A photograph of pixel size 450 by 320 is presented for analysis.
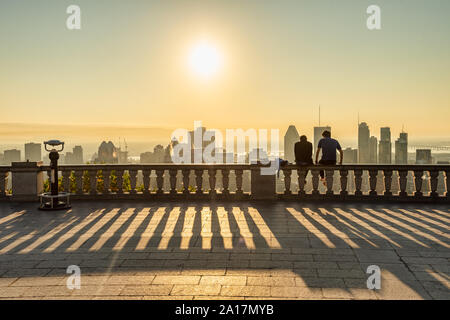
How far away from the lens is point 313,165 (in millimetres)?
12922

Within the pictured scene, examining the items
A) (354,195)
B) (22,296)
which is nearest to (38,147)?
(354,195)

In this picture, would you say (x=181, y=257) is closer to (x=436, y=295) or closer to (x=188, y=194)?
(x=436, y=295)

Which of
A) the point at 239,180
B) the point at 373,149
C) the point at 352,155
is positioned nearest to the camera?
the point at 239,180

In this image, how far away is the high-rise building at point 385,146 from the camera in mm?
72338

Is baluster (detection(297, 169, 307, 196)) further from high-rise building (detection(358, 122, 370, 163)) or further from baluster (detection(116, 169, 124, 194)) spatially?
high-rise building (detection(358, 122, 370, 163))

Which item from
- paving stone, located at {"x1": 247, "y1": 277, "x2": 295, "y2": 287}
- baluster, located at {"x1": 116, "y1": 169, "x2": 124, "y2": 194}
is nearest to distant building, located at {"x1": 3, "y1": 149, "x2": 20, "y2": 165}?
baluster, located at {"x1": 116, "y1": 169, "x2": 124, "y2": 194}

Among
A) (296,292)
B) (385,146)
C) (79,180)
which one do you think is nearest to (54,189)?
(79,180)

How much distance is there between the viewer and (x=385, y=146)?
7431 cm

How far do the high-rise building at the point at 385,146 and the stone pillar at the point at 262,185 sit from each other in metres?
65.1

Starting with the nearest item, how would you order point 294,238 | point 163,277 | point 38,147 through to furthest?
point 163,277
point 294,238
point 38,147

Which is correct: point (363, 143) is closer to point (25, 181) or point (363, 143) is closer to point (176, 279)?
point (25, 181)

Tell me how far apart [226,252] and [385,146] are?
244 feet
